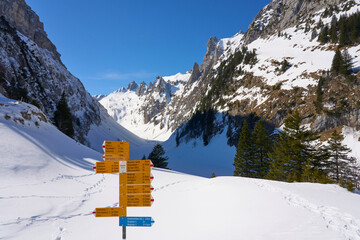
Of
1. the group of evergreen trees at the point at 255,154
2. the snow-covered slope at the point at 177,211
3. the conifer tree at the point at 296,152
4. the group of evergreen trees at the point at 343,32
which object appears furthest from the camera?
the group of evergreen trees at the point at 343,32

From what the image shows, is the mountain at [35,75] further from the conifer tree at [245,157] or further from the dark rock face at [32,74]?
the conifer tree at [245,157]

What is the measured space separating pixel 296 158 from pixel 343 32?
4982 cm

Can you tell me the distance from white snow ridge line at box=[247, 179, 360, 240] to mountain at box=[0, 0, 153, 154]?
41945mm

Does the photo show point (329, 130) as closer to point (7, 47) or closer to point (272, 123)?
point (272, 123)

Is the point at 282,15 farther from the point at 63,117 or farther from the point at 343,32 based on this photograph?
the point at 63,117

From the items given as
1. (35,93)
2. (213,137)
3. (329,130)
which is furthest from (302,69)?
(35,93)

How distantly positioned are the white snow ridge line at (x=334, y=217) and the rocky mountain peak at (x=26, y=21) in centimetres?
8938

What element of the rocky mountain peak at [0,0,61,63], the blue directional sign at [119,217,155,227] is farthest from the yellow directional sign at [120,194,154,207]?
the rocky mountain peak at [0,0,61,63]

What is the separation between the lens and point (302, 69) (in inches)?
1953

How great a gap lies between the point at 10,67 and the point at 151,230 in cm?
5633

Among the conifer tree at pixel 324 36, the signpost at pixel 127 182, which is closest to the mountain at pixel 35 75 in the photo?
the signpost at pixel 127 182

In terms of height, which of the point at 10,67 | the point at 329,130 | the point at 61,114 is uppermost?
the point at 10,67

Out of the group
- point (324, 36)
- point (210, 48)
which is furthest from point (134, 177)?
point (210, 48)

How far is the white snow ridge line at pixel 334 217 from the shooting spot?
5.65 m
